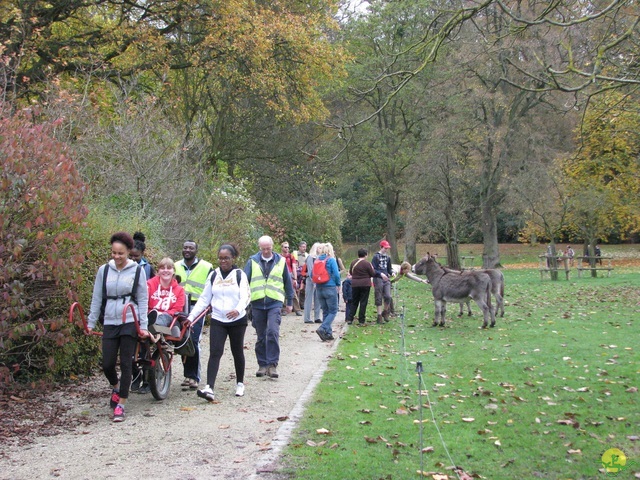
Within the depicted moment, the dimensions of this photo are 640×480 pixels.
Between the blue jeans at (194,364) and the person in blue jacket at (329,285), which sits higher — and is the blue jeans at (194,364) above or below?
below

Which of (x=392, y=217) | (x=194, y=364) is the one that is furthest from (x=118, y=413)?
(x=392, y=217)

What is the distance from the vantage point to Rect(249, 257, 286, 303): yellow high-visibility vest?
10250 millimetres

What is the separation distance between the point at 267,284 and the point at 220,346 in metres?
1.40

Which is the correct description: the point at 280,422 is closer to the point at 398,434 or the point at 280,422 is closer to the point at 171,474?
the point at 398,434

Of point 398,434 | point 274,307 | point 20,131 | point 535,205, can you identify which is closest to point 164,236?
point 274,307

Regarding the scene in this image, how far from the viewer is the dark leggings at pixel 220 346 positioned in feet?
29.8

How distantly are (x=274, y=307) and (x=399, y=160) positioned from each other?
33.1 m

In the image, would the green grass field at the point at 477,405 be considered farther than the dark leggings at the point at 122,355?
No

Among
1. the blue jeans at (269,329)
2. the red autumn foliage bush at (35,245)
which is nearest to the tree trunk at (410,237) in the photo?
the blue jeans at (269,329)

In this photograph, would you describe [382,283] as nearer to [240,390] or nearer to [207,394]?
[240,390]

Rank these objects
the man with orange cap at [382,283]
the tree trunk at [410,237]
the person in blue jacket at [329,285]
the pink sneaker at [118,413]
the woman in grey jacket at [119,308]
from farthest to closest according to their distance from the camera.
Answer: the tree trunk at [410,237] → the man with orange cap at [382,283] → the person in blue jacket at [329,285] → the woman in grey jacket at [119,308] → the pink sneaker at [118,413]

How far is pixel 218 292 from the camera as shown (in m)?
9.23

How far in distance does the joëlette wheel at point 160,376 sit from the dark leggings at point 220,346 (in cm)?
54

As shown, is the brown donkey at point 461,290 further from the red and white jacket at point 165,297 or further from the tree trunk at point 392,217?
the tree trunk at point 392,217
